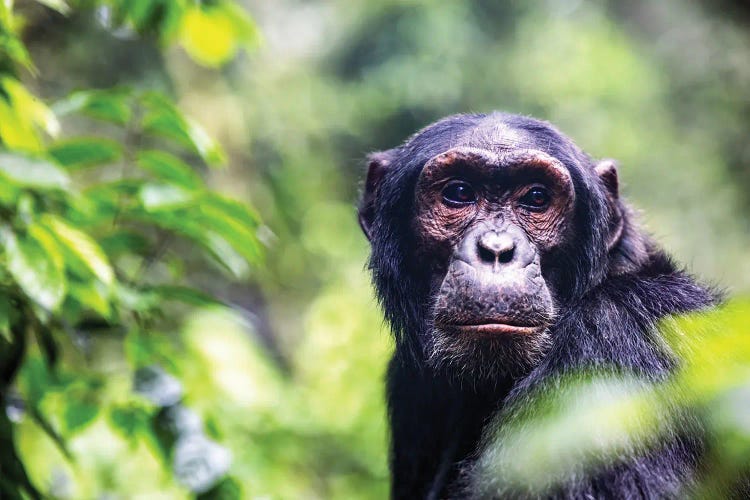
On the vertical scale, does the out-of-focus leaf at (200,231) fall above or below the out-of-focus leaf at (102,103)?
below

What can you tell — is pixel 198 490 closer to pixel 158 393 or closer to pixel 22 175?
pixel 158 393

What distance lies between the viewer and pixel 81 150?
8.87 feet

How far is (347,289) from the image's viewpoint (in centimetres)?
784

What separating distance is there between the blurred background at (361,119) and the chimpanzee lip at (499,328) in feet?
13.1

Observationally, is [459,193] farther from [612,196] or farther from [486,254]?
[612,196]

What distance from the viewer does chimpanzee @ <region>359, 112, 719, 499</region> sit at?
2.30m

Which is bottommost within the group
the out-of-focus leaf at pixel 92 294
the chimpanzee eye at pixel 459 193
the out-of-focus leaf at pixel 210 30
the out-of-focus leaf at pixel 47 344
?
the out-of-focus leaf at pixel 47 344

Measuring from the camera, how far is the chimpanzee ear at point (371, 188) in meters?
3.19

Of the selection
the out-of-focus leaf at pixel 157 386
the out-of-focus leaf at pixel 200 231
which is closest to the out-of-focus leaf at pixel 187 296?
the out-of-focus leaf at pixel 200 231

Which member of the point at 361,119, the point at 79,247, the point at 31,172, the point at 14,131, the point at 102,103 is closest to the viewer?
the point at 31,172

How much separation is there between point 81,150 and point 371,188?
3.58 feet

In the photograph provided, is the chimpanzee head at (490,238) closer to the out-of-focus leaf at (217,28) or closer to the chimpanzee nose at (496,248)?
the chimpanzee nose at (496,248)

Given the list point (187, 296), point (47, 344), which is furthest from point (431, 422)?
point (47, 344)

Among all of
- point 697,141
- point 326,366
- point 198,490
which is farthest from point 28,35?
point 697,141
